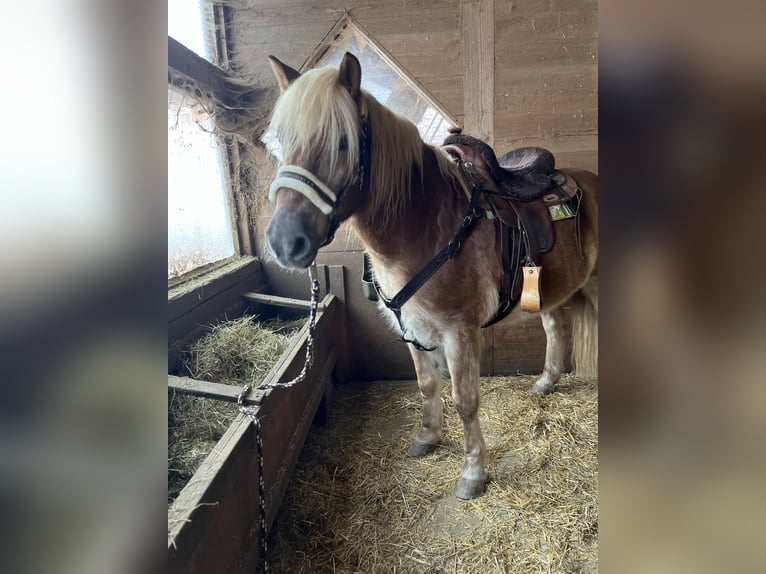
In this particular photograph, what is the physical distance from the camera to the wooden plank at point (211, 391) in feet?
4.50

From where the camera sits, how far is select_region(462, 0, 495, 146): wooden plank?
243 centimetres

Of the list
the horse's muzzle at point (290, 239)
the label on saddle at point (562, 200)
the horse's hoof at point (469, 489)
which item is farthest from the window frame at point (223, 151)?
the label on saddle at point (562, 200)

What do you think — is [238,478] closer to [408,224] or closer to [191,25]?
[408,224]

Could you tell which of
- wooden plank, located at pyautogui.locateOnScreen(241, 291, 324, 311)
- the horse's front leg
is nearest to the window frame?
wooden plank, located at pyautogui.locateOnScreen(241, 291, 324, 311)

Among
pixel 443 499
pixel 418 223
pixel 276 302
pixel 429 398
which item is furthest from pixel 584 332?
pixel 276 302

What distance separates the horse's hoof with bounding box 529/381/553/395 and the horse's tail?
0.74 feet

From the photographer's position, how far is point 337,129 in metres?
1.25

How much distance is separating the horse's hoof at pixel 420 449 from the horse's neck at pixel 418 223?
3.15 ft

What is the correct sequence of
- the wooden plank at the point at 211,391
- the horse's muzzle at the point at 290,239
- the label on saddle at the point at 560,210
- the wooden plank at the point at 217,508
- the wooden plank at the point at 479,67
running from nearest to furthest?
the wooden plank at the point at 217,508
the horse's muzzle at the point at 290,239
the wooden plank at the point at 211,391
the label on saddle at the point at 560,210
the wooden plank at the point at 479,67

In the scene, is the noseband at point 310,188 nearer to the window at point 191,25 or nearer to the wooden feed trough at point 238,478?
the wooden feed trough at point 238,478
